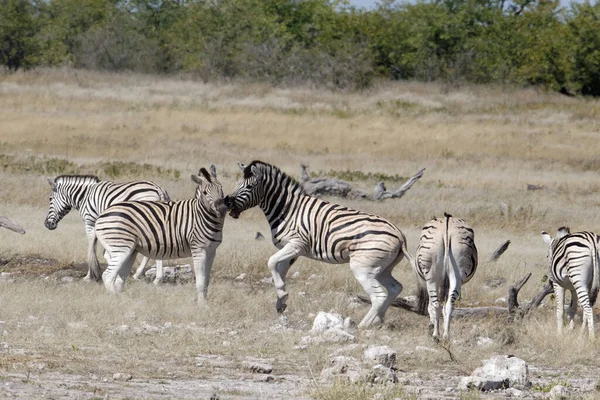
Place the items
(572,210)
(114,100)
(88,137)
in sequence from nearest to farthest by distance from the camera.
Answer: (572,210) < (88,137) < (114,100)

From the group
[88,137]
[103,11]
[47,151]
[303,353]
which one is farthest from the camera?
[103,11]

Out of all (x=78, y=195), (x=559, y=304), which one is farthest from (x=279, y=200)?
(x=78, y=195)

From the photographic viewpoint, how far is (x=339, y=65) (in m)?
52.7

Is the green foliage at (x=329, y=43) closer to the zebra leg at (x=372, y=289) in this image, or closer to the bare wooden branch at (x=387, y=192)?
the bare wooden branch at (x=387, y=192)

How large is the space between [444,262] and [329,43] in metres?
50.1

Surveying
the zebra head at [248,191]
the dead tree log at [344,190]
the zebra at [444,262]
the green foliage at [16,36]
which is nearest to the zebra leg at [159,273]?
the zebra head at [248,191]

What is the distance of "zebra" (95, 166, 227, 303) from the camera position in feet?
38.9

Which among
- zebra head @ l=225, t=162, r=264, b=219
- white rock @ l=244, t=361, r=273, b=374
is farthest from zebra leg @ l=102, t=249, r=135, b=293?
white rock @ l=244, t=361, r=273, b=374

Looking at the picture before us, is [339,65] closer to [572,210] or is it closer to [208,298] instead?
[572,210]

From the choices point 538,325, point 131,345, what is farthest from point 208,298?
point 538,325

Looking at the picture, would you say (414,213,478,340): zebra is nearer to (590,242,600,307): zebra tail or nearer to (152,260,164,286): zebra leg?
(590,242,600,307): zebra tail

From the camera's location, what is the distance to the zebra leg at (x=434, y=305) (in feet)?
33.1

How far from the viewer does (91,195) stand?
14844 mm

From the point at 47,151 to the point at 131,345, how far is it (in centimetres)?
2123
